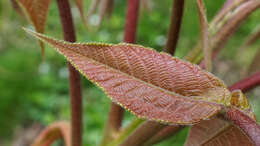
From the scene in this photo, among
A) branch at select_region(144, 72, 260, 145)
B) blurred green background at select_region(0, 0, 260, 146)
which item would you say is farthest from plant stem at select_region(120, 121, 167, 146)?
blurred green background at select_region(0, 0, 260, 146)

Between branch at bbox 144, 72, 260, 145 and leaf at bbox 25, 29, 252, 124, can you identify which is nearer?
leaf at bbox 25, 29, 252, 124

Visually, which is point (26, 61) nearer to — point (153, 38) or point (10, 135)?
point (10, 135)

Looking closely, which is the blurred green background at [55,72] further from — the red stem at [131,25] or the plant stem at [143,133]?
the plant stem at [143,133]

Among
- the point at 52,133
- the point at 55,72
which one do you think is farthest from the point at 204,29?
the point at 55,72

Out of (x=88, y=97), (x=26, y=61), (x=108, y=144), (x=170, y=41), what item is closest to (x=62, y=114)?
(x=88, y=97)

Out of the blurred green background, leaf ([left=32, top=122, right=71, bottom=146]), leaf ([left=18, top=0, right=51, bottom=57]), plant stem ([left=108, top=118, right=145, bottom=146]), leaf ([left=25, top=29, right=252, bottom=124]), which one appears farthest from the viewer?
the blurred green background

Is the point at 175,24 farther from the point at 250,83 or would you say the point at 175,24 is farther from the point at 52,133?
the point at 52,133

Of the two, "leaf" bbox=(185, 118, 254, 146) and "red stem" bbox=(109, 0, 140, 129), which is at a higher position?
"red stem" bbox=(109, 0, 140, 129)

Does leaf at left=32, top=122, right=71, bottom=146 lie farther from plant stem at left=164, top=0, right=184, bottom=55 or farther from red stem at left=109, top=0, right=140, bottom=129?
plant stem at left=164, top=0, right=184, bottom=55
